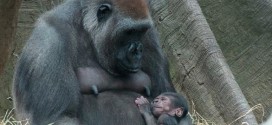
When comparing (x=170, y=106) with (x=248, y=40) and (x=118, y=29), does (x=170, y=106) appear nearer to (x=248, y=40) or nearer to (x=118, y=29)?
(x=118, y=29)

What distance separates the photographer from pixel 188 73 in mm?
6938

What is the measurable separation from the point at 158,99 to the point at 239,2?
151cm

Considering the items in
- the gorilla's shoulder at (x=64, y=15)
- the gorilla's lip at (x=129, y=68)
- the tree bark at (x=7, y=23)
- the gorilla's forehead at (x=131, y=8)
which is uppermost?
the tree bark at (x=7, y=23)

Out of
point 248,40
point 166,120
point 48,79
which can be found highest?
point 48,79

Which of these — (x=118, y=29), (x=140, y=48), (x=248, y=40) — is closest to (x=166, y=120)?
(x=140, y=48)

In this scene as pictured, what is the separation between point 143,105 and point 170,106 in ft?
0.71

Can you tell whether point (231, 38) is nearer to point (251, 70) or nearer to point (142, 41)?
point (251, 70)

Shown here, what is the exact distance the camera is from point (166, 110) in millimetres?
6020

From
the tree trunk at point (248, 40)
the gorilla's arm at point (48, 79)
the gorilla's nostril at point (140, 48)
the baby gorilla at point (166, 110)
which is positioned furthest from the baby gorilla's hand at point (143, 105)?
the tree trunk at point (248, 40)

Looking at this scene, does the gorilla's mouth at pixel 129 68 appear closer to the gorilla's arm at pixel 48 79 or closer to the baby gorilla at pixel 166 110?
the baby gorilla at pixel 166 110

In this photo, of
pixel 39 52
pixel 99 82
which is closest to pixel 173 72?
pixel 99 82

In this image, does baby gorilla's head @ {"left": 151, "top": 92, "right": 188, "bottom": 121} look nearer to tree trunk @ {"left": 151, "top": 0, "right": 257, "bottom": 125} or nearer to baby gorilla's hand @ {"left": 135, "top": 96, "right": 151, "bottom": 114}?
baby gorilla's hand @ {"left": 135, "top": 96, "right": 151, "bottom": 114}

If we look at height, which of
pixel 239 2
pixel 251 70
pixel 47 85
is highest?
pixel 47 85

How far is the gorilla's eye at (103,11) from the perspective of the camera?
6021mm
